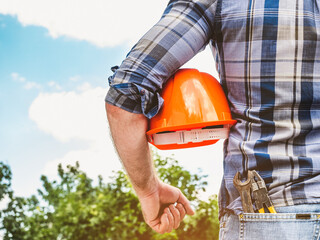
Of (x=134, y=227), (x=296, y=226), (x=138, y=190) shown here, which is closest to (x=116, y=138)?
(x=138, y=190)

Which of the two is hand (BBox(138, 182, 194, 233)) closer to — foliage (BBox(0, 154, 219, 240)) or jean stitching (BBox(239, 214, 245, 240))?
jean stitching (BBox(239, 214, 245, 240))

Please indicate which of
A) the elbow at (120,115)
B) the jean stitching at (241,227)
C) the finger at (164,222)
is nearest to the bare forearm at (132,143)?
the elbow at (120,115)

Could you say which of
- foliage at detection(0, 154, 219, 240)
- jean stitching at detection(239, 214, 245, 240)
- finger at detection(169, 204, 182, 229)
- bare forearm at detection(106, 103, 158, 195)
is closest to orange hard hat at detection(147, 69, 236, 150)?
bare forearm at detection(106, 103, 158, 195)

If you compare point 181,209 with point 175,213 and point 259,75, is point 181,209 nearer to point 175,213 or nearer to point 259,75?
point 175,213

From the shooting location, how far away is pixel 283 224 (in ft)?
4.58

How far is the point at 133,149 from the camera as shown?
1722mm

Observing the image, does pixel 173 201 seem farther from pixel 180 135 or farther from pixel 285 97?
pixel 285 97

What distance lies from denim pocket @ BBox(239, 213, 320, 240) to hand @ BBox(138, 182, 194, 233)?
0.69 m

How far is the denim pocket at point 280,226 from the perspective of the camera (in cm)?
136

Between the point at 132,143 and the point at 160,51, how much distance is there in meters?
0.43

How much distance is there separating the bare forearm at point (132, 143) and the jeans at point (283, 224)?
54 centimetres

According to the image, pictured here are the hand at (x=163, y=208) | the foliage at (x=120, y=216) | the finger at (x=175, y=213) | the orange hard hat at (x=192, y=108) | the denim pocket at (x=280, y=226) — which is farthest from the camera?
the foliage at (x=120, y=216)

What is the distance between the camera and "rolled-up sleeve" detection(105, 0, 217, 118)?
4.96ft

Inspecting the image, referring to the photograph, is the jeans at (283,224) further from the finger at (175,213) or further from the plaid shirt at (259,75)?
the finger at (175,213)
